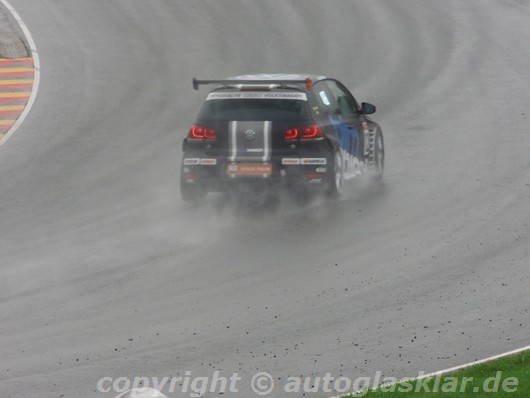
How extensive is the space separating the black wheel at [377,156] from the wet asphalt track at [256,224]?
11.1 inches

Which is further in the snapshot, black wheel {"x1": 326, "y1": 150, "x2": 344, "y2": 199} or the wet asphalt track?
black wheel {"x1": 326, "y1": 150, "x2": 344, "y2": 199}

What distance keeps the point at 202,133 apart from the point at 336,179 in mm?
1830

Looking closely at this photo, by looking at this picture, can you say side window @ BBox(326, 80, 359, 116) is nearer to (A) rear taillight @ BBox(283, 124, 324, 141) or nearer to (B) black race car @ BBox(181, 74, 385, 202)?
(B) black race car @ BBox(181, 74, 385, 202)

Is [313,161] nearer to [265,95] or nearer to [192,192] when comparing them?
[265,95]

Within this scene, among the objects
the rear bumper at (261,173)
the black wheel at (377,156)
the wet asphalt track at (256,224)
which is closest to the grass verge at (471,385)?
the wet asphalt track at (256,224)

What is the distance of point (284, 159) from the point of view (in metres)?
16.4

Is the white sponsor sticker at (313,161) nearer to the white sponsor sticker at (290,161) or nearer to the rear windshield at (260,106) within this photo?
the white sponsor sticker at (290,161)

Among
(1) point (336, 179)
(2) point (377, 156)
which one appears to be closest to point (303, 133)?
(1) point (336, 179)

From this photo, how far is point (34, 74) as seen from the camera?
2598cm

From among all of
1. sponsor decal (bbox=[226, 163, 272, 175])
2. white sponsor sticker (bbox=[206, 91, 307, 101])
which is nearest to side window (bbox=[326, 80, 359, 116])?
white sponsor sticker (bbox=[206, 91, 307, 101])

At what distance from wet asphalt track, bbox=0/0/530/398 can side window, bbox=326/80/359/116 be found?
43.8 inches

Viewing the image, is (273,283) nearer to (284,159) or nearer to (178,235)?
(178,235)

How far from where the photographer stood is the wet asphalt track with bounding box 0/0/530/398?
10.8 metres

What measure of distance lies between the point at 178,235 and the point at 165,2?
18.1 m
